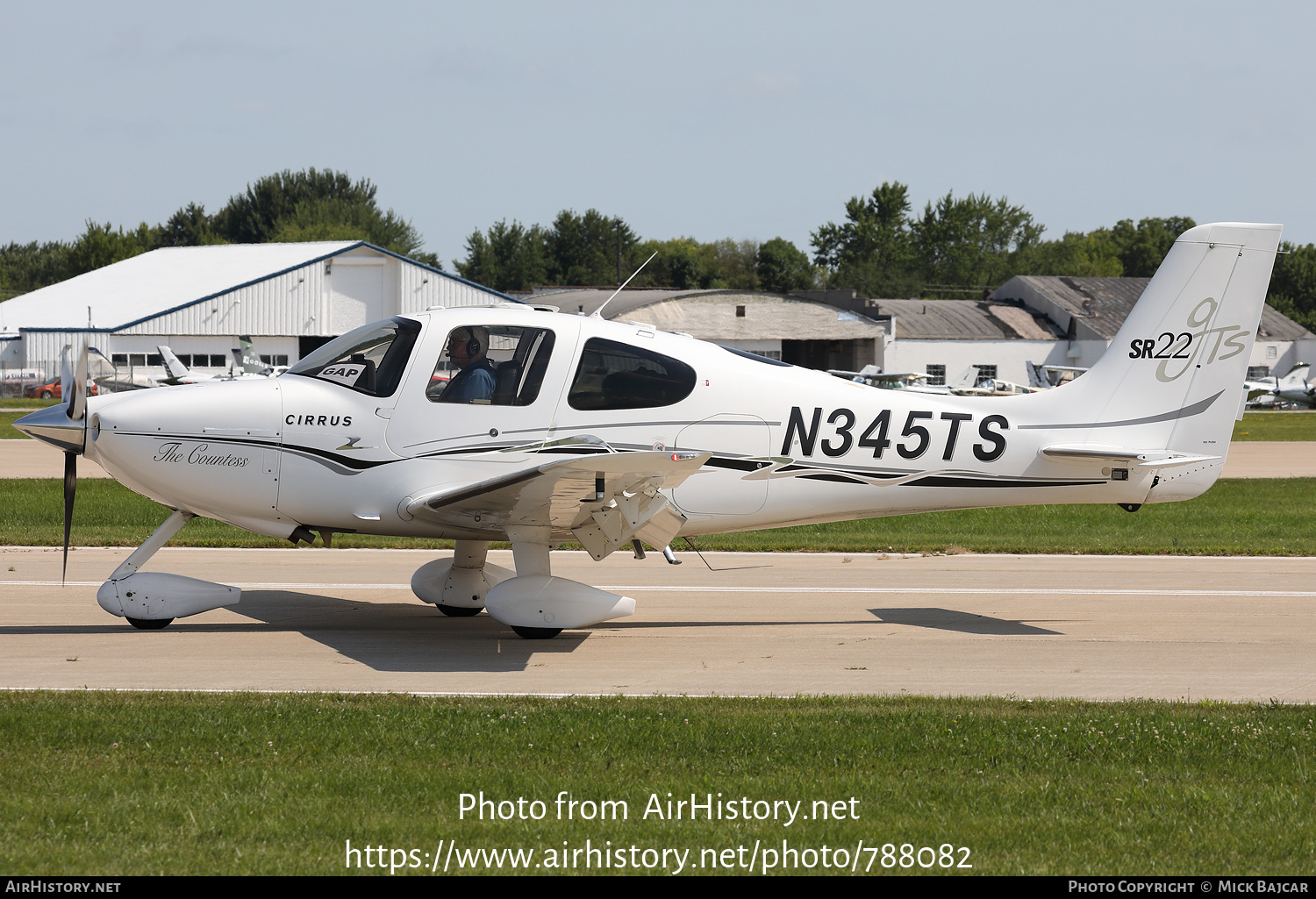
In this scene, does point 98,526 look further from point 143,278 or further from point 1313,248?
point 1313,248

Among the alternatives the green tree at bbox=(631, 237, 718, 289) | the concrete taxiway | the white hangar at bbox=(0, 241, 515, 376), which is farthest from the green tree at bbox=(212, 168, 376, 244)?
the concrete taxiway

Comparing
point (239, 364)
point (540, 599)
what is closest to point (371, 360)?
point (540, 599)

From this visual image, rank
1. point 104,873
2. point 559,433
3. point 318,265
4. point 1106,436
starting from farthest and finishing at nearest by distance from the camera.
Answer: point 318,265, point 1106,436, point 559,433, point 104,873

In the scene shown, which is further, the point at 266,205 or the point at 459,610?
the point at 266,205

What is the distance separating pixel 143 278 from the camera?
67312 millimetres

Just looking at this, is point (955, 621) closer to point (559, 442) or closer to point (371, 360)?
point (559, 442)

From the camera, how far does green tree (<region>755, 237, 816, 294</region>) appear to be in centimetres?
11475

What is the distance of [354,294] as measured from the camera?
6234 cm

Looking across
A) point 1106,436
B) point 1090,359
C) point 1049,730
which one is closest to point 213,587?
point 1049,730

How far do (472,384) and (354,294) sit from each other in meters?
55.5

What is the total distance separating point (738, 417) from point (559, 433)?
1.43m

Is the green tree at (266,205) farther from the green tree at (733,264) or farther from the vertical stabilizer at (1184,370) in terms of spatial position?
the vertical stabilizer at (1184,370)

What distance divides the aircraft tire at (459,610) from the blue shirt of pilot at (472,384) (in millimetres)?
2170

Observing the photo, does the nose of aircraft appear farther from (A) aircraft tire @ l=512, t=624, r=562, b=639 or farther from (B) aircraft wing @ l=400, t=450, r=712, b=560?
(A) aircraft tire @ l=512, t=624, r=562, b=639
